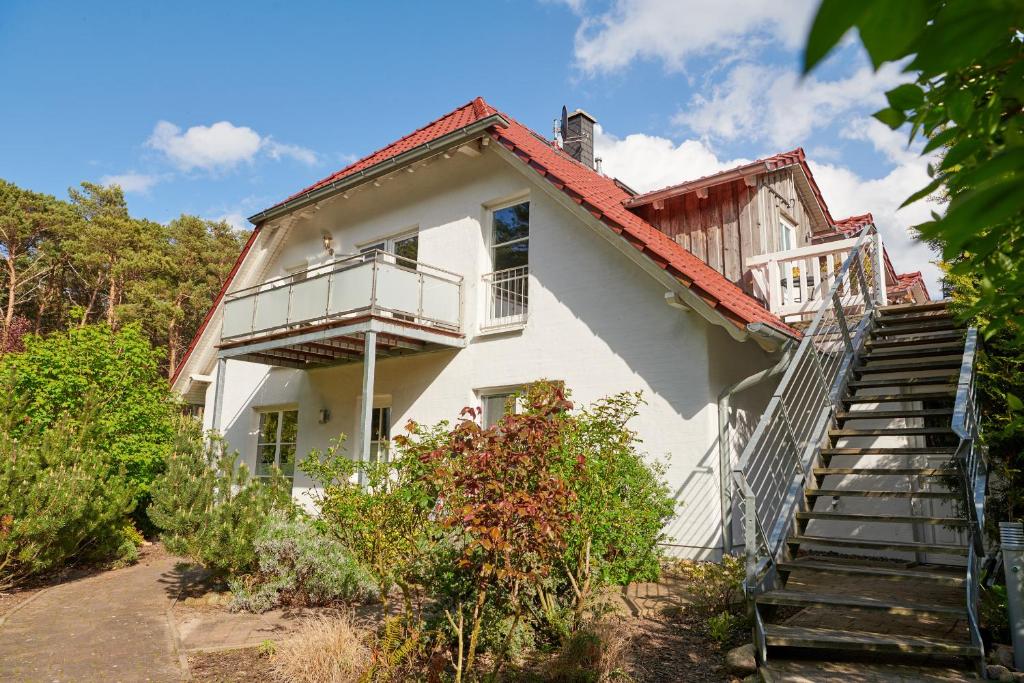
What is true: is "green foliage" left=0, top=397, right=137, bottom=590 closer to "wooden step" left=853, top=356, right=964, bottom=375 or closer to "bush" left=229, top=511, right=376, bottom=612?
"bush" left=229, top=511, right=376, bottom=612

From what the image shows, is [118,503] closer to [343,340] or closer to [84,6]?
[343,340]

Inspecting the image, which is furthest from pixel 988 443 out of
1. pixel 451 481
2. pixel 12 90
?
pixel 12 90

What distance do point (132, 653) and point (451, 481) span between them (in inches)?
144

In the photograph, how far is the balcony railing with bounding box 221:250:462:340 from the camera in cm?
1033

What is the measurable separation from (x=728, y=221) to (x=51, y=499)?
10.1m

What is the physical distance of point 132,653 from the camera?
228 inches

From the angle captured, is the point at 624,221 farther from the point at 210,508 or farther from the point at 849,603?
the point at 210,508

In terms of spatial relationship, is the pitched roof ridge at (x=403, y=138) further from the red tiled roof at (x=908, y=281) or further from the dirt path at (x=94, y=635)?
the red tiled roof at (x=908, y=281)

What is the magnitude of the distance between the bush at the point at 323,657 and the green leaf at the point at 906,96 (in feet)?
15.2

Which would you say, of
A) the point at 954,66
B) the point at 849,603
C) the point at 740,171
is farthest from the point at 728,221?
the point at 954,66

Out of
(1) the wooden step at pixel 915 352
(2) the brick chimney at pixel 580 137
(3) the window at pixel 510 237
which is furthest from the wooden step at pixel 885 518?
(2) the brick chimney at pixel 580 137

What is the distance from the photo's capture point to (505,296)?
11164mm

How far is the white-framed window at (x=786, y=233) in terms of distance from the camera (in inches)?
447

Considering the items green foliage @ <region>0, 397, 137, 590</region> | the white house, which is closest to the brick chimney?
the white house
